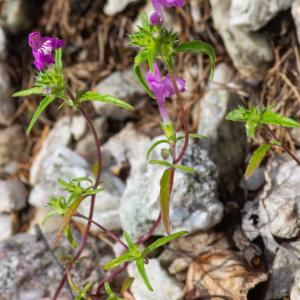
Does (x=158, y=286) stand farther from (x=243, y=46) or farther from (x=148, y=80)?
(x=243, y=46)

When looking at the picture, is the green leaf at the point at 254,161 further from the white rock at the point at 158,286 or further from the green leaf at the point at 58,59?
the green leaf at the point at 58,59

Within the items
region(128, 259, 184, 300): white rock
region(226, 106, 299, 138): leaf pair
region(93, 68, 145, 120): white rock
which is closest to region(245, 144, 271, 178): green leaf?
region(226, 106, 299, 138): leaf pair

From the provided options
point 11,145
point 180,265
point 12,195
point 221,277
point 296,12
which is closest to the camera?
point 221,277

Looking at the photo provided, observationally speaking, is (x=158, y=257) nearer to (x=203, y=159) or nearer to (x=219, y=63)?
(x=203, y=159)

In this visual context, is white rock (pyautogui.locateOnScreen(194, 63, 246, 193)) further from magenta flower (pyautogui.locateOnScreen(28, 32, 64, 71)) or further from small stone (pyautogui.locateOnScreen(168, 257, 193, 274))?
magenta flower (pyautogui.locateOnScreen(28, 32, 64, 71))

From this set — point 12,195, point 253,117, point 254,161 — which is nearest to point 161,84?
point 253,117
